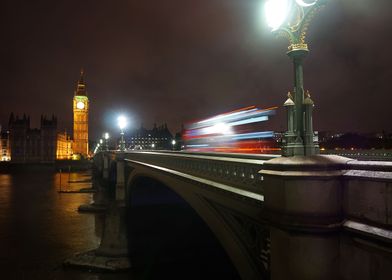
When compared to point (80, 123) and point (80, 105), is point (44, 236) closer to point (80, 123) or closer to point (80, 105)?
point (80, 123)

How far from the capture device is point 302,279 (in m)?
4.93

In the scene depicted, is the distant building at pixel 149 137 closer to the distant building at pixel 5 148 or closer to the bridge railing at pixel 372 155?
the distant building at pixel 5 148

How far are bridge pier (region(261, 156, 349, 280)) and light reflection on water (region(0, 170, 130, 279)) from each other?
19.7 m

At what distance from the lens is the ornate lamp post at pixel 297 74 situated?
18.2 feet

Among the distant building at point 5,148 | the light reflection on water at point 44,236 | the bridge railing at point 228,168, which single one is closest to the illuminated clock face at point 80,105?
the distant building at point 5,148

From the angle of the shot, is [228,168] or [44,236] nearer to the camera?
[228,168]

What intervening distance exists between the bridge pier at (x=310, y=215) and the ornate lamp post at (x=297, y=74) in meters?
0.49

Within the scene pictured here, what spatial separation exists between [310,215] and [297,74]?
78.9 inches

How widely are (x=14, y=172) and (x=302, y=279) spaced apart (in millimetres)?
124906

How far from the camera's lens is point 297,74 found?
5703 millimetres

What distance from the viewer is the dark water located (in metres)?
23.6

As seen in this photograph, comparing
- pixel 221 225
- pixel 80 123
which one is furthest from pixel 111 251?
pixel 80 123

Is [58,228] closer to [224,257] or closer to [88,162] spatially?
[224,257]

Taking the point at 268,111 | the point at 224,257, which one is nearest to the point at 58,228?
the point at 224,257
